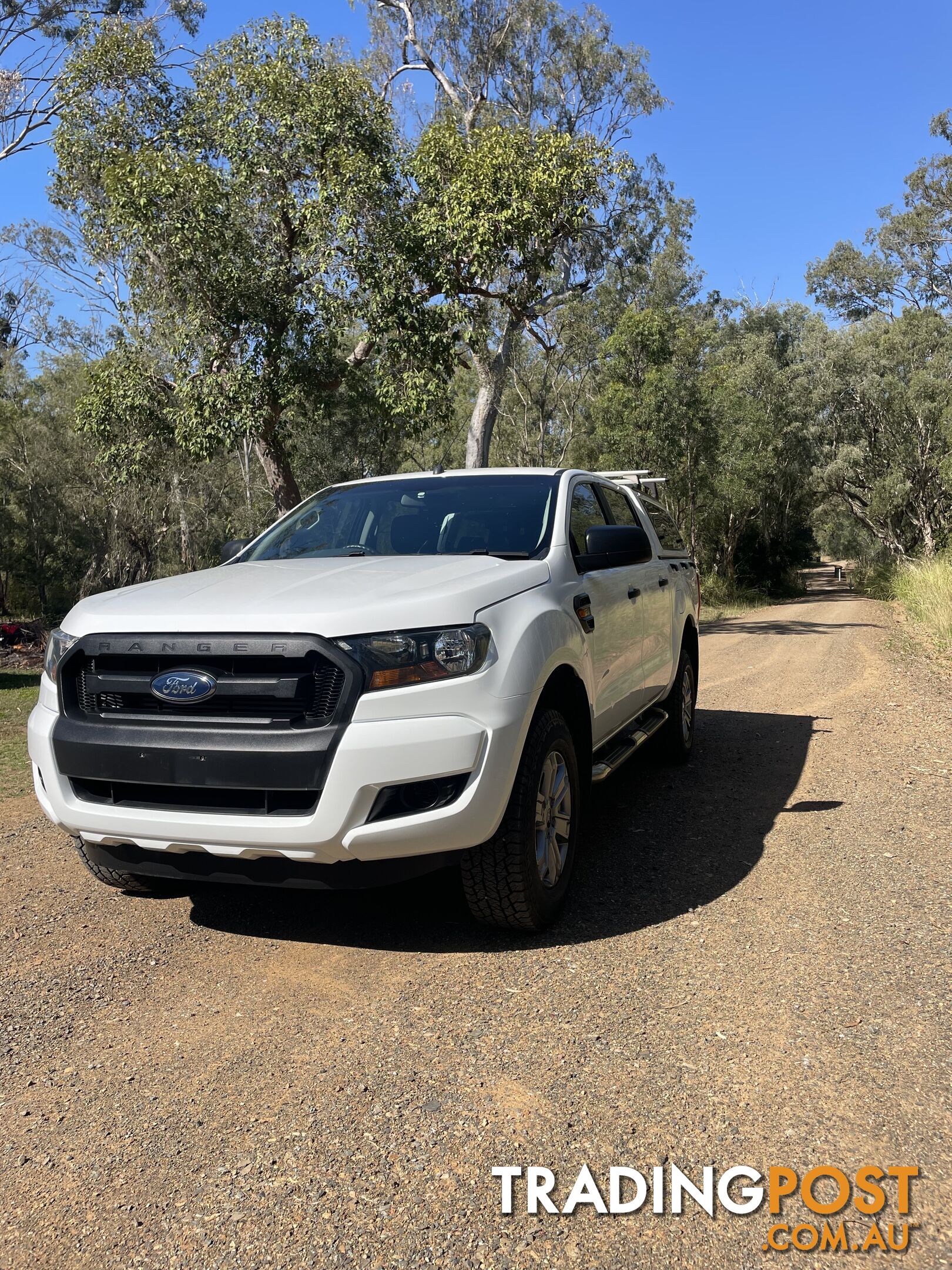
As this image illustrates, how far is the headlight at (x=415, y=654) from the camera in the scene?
125 inches

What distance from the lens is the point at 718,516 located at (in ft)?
121

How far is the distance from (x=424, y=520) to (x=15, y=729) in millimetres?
5948

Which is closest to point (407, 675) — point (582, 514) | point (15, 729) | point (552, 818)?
point (552, 818)

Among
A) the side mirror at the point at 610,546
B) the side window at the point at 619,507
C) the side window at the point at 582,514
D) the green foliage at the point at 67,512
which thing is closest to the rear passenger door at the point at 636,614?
the side window at the point at 619,507

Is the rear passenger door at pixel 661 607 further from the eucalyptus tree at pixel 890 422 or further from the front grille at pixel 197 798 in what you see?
the eucalyptus tree at pixel 890 422

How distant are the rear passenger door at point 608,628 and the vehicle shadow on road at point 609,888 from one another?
626mm

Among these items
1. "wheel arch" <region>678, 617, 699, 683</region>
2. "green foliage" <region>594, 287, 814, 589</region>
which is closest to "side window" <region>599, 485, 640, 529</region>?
"wheel arch" <region>678, 617, 699, 683</region>

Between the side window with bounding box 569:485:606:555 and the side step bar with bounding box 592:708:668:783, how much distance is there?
1001 mm

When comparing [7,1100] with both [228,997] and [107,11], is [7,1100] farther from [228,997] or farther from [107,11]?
[107,11]

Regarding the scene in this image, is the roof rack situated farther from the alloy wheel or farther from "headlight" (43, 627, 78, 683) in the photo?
"headlight" (43, 627, 78, 683)

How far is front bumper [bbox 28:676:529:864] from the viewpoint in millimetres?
3113

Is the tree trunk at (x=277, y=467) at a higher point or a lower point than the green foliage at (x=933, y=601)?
higher

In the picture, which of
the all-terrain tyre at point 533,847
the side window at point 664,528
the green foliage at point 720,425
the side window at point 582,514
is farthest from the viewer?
the green foliage at point 720,425

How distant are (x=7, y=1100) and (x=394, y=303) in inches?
494
